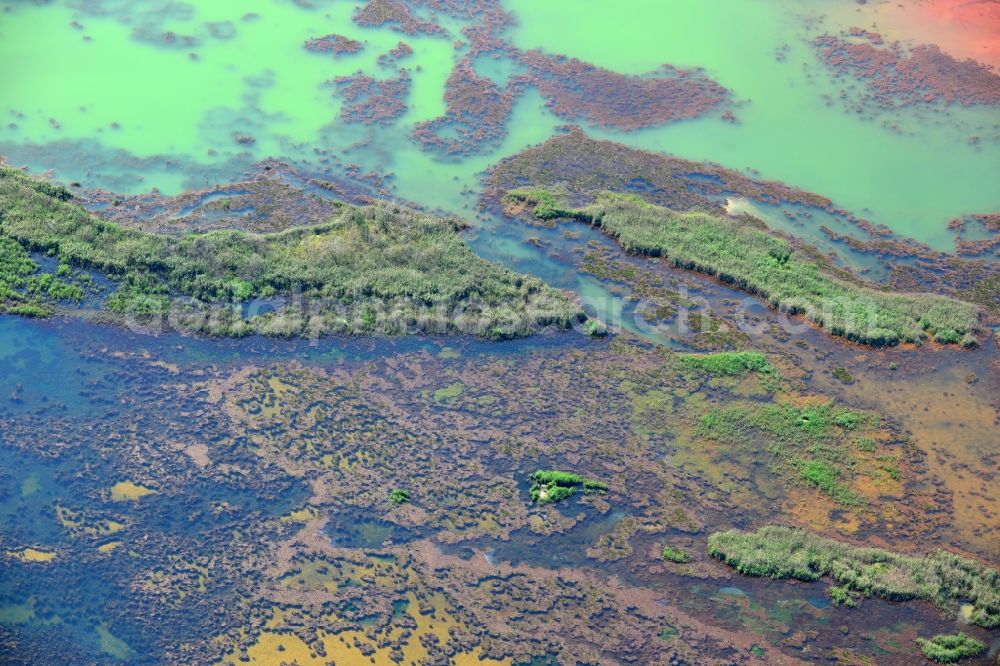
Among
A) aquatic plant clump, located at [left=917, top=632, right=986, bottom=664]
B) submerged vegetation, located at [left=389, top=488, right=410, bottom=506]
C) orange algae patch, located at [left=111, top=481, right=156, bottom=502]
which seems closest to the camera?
aquatic plant clump, located at [left=917, top=632, right=986, bottom=664]

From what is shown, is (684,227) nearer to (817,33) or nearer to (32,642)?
(817,33)

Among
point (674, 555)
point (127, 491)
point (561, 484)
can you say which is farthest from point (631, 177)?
point (127, 491)

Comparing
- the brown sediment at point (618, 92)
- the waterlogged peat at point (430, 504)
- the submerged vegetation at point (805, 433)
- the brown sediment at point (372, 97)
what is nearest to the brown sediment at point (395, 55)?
the brown sediment at point (372, 97)

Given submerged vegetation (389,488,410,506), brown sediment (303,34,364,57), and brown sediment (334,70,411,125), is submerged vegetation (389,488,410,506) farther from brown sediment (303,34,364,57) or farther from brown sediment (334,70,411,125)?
brown sediment (303,34,364,57)

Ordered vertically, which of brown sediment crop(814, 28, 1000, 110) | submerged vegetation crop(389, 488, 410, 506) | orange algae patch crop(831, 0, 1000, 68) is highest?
orange algae patch crop(831, 0, 1000, 68)

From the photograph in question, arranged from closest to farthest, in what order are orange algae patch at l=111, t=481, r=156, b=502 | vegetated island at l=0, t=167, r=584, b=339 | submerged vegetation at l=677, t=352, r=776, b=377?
orange algae patch at l=111, t=481, r=156, b=502, submerged vegetation at l=677, t=352, r=776, b=377, vegetated island at l=0, t=167, r=584, b=339

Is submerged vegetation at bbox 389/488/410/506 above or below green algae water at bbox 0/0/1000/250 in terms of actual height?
below


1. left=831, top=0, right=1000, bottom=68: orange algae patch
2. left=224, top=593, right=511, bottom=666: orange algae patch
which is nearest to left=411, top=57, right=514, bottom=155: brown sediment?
left=831, top=0, right=1000, bottom=68: orange algae patch

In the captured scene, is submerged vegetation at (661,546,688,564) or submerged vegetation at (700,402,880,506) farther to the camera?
submerged vegetation at (700,402,880,506)
